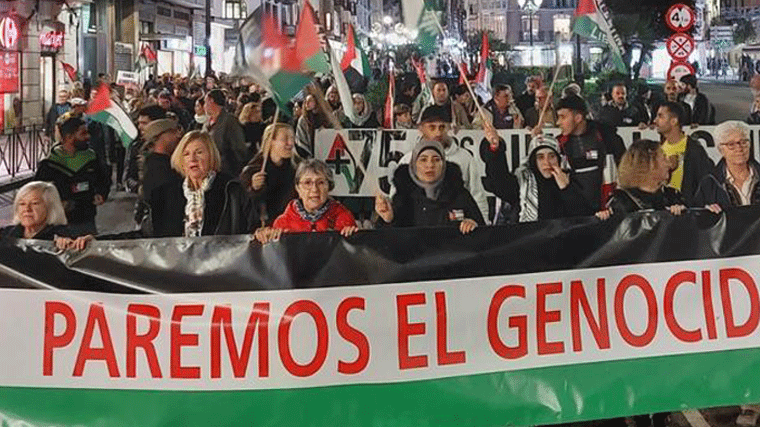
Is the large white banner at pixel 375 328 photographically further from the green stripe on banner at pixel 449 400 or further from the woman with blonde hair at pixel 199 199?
the woman with blonde hair at pixel 199 199

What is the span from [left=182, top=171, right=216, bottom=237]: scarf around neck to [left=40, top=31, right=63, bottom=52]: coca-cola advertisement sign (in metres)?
24.3

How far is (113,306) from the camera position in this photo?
450 cm

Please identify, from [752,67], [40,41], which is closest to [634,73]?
[752,67]

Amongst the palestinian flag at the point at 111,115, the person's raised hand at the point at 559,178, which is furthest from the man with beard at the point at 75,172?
the person's raised hand at the point at 559,178

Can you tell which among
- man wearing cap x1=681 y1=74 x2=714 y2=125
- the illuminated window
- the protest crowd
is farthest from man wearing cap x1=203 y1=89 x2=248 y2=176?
the illuminated window

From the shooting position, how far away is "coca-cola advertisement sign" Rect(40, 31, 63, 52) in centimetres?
2849

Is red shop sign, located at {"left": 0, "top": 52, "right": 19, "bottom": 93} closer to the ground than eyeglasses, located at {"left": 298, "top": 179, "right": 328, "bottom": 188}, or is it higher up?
higher up

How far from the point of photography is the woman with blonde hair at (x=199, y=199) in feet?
19.8

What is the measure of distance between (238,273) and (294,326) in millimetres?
357

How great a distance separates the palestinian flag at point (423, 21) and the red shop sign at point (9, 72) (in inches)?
765

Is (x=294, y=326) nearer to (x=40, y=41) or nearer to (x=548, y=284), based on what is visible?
(x=548, y=284)

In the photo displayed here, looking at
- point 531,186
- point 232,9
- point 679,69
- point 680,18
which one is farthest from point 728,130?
point 232,9

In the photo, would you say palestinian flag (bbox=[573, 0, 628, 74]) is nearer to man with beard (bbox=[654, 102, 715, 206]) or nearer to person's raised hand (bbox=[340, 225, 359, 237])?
man with beard (bbox=[654, 102, 715, 206])

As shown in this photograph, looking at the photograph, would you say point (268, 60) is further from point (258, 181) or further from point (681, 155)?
point (681, 155)
